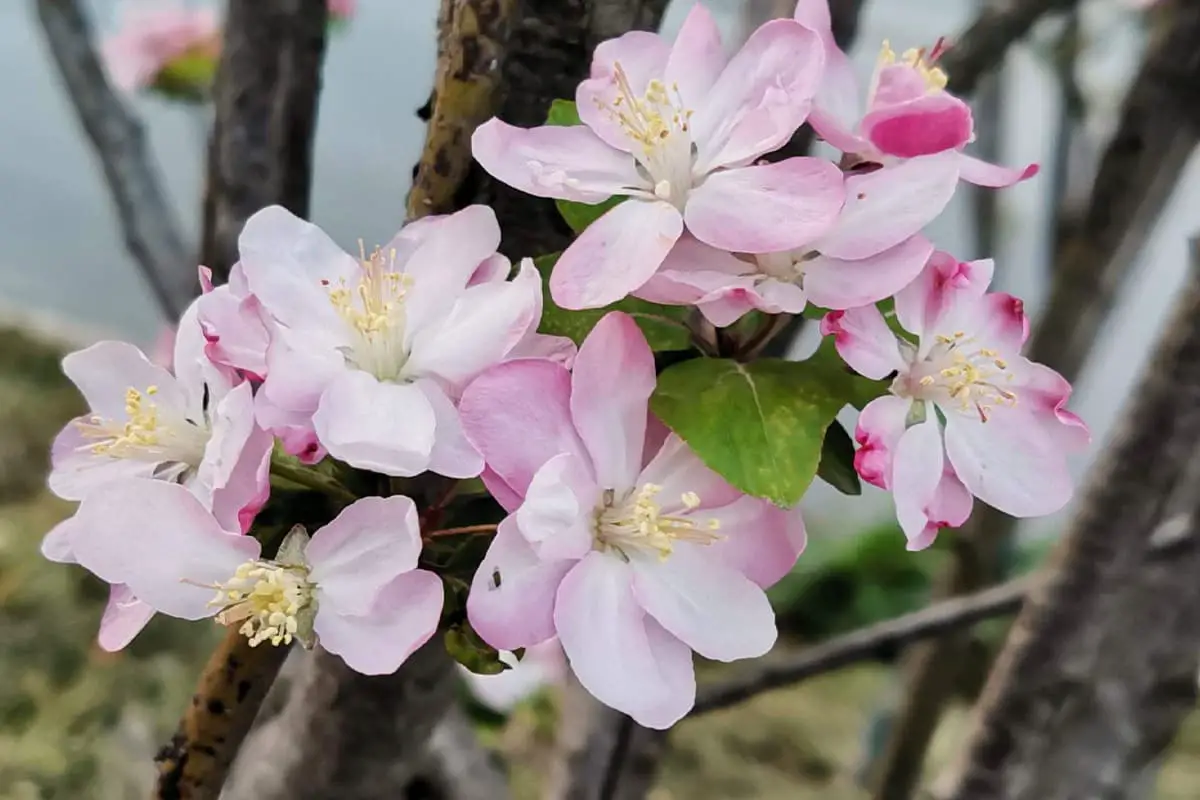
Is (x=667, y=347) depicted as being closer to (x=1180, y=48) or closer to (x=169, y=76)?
(x=1180, y=48)

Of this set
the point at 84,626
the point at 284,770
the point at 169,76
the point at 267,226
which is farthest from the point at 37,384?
the point at 267,226

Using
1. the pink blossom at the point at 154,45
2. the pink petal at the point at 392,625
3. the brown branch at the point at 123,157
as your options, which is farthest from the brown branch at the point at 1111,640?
the pink blossom at the point at 154,45

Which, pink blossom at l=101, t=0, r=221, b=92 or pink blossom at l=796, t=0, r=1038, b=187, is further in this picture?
pink blossom at l=101, t=0, r=221, b=92

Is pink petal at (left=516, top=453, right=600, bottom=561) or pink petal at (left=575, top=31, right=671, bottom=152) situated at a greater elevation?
pink petal at (left=575, top=31, right=671, bottom=152)

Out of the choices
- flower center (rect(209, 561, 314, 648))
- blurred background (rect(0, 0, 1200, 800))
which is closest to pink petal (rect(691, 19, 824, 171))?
flower center (rect(209, 561, 314, 648))

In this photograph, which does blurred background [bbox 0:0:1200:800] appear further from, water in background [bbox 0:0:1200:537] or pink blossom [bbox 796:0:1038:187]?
pink blossom [bbox 796:0:1038:187]

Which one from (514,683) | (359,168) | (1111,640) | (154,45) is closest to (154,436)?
(1111,640)
